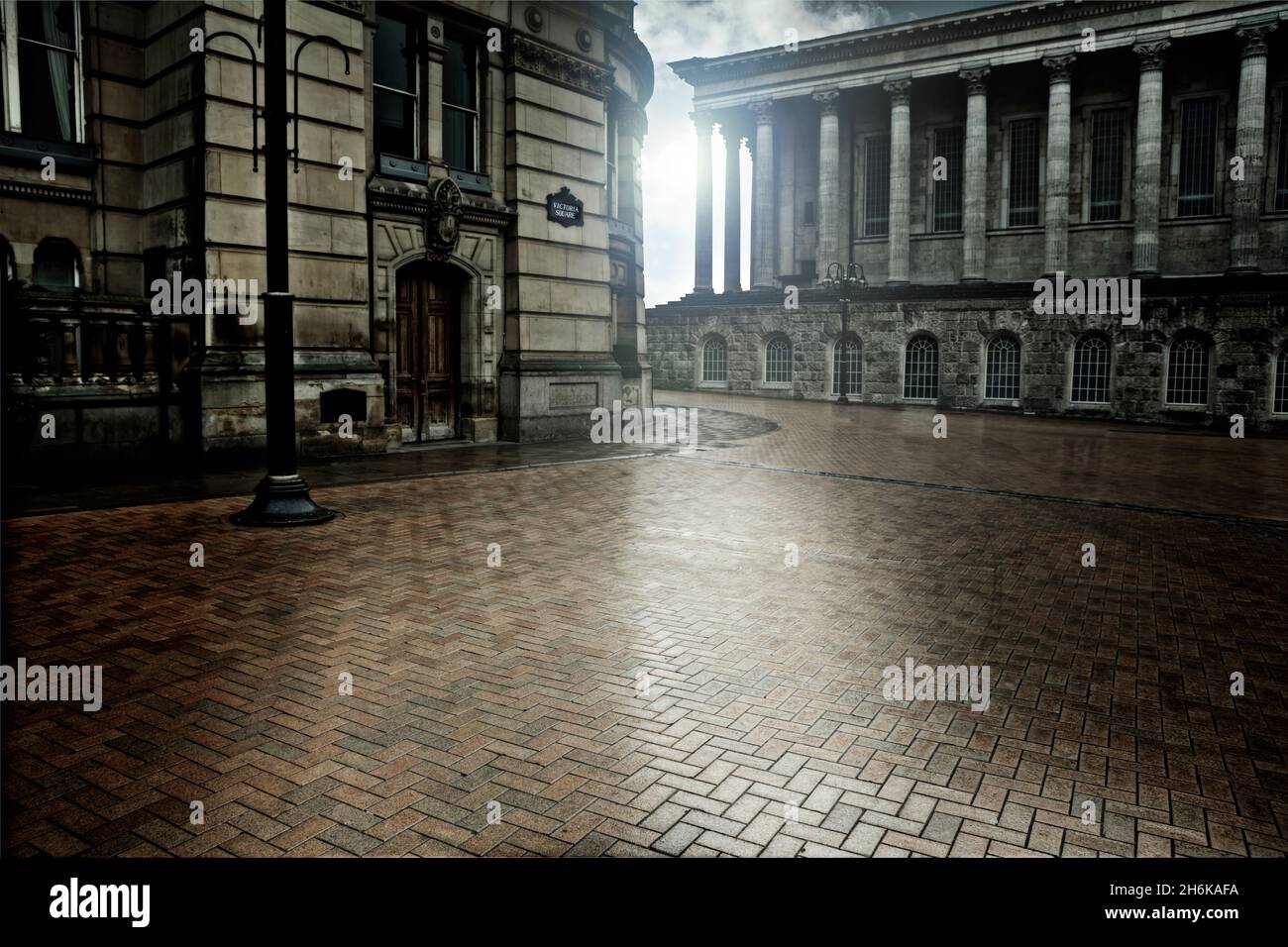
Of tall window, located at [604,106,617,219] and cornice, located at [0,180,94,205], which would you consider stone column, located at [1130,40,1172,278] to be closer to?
tall window, located at [604,106,617,219]

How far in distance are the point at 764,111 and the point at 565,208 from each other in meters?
34.2

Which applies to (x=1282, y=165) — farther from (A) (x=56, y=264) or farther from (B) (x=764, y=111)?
(A) (x=56, y=264)

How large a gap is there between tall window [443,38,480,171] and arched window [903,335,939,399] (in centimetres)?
2838

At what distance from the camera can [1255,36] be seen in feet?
123

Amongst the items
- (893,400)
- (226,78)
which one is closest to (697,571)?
(226,78)

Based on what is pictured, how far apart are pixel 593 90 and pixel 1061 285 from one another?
28799 mm

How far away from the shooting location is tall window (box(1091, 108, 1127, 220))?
43.4 metres

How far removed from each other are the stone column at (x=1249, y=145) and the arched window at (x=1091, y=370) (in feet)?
19.5

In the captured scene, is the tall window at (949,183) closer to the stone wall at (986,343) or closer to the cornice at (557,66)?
the stone wall at (986,343)

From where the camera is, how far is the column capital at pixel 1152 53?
1534 inches

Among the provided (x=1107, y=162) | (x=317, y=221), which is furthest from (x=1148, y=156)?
(x=317, y=221)

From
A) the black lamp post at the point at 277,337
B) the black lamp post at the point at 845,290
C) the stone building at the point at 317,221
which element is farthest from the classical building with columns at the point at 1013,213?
the black lamp post at the point at 277,337

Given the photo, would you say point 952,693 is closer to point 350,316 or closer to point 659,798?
point 659,798

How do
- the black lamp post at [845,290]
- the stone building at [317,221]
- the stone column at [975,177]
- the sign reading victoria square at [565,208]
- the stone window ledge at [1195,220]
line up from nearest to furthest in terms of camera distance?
the stone building at [317,221] → the sign reading victoria square at [565,208] → the black lamp post at [845,290] → the stone window ledge at [1195,220] → the stone column at [975,177]
